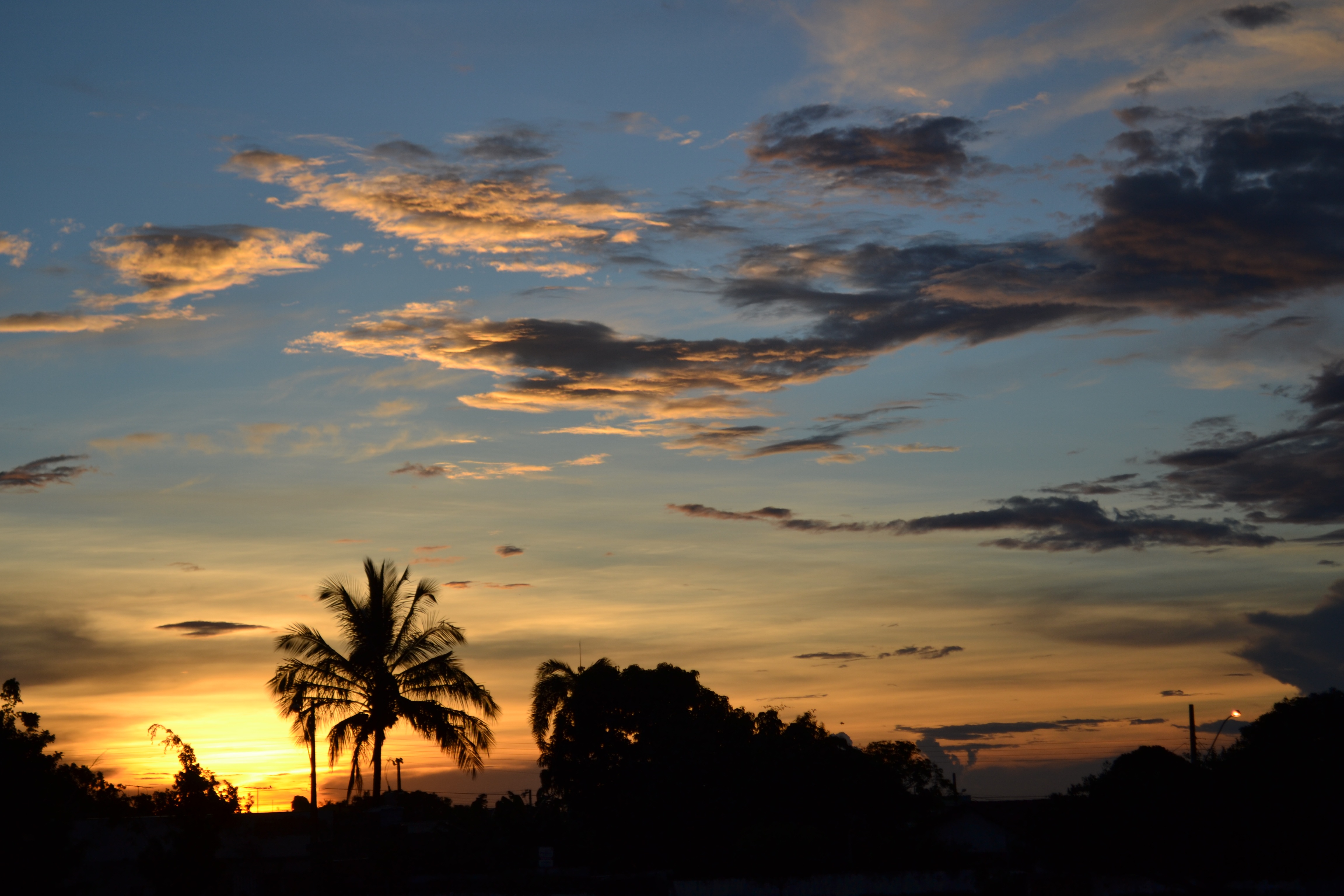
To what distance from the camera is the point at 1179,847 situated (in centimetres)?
3541

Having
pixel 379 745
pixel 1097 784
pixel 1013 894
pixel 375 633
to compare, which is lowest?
pixel 1013 894

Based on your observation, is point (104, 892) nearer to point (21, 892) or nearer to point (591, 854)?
point (21, 892)

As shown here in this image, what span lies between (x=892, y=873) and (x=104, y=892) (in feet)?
73.7

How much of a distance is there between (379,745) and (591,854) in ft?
28.7

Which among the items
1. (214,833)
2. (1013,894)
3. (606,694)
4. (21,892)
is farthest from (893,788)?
(21,892)

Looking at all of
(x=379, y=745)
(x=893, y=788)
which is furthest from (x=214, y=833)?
(x=893, y=788)

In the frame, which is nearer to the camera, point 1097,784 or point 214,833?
point 214,833

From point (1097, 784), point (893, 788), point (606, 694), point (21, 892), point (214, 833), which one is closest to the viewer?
point (21, 892)

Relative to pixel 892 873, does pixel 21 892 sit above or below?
above

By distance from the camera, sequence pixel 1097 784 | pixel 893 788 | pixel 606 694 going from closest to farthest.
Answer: pixel 1097 784, pixel 606 694, pixel 893 788

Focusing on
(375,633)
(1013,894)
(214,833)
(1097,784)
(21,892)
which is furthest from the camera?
(375,633)

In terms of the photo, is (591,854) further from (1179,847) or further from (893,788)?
(1179,847)

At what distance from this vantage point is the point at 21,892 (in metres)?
26.2

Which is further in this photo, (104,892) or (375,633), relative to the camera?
(375,633)
